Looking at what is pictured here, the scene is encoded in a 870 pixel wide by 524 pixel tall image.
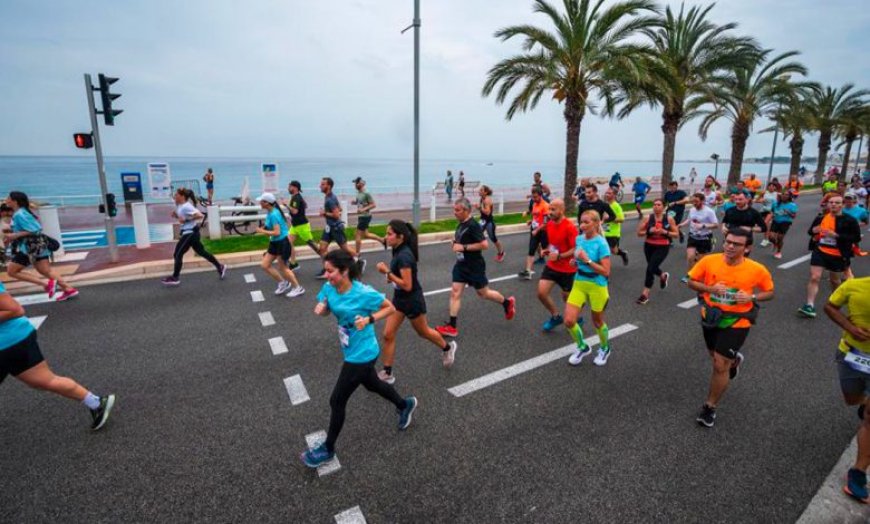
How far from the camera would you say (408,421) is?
387 centimetres

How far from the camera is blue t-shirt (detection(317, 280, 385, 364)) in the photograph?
330cm

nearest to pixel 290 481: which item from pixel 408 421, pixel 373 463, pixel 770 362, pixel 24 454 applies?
pixel 373 463

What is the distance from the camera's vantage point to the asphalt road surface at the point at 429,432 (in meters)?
3.05

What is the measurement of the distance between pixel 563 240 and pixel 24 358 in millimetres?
5632

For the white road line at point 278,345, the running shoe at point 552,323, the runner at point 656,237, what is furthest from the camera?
the runner at point 656,237

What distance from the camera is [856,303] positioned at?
320cm

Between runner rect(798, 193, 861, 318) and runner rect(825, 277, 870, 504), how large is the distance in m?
4.18

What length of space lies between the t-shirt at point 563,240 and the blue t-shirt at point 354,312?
3.26m

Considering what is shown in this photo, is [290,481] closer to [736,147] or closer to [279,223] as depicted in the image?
[279,223]

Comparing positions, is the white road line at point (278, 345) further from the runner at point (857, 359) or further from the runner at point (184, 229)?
the runner at point (857, 359)

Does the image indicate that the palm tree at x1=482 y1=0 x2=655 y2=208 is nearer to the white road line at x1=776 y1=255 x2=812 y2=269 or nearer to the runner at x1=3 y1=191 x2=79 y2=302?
the white road line at x1=776 y1=255 x2=812 y2=269

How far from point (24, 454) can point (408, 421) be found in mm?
3128

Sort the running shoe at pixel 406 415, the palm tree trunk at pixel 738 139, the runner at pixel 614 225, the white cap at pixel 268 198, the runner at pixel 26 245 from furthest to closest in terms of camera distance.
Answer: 1. the palm tree trunk at pixel 738 139
2. the runner at pixel 614 225
3. the white cap at pixel 268 198
4. the runner at pixel 26 245
5. the running shoe at pixel 406 415

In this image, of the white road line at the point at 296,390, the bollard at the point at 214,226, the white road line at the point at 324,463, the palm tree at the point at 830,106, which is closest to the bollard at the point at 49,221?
the bollard at the point at 214,226
